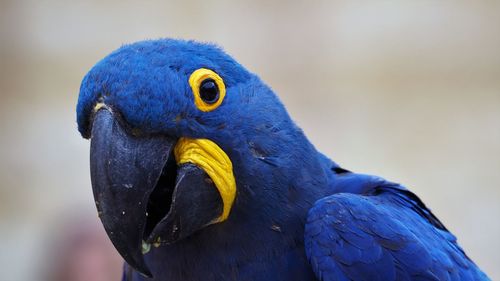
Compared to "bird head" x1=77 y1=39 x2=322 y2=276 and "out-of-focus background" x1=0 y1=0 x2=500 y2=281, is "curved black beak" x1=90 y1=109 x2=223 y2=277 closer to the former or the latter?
"bird head" x1=77 y1=39 x2=322 y2=276

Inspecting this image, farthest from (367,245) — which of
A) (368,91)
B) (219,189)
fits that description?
(368,91)

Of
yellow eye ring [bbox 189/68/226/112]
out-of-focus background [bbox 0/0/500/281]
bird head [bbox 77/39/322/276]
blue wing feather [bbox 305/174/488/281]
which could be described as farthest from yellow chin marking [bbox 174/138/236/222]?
out-of-focus background [bbox 0/0/500/281]

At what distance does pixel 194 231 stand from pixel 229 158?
0.79 feet

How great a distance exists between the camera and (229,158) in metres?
1.99

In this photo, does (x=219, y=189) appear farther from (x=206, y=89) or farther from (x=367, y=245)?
(x=367, y=245)

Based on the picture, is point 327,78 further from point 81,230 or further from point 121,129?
point 121,129

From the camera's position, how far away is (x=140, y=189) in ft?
5.86

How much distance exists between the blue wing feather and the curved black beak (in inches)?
15.5

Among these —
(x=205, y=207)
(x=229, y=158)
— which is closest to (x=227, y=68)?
(x=229, y=158)

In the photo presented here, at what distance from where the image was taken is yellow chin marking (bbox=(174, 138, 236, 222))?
1.90 metres

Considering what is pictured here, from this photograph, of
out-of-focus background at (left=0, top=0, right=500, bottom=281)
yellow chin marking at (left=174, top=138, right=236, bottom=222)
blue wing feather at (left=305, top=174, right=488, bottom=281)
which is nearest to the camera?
yellow chin marking at (left=174, top=138, right=236, bottom=222)

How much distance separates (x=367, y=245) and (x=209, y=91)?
0.67 m

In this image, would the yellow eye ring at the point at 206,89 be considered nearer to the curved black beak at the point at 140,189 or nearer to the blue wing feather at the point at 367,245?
the curved black beak at the point at 140,189

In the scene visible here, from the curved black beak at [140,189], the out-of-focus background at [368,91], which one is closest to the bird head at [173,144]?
the curved black beak at [140,189]
